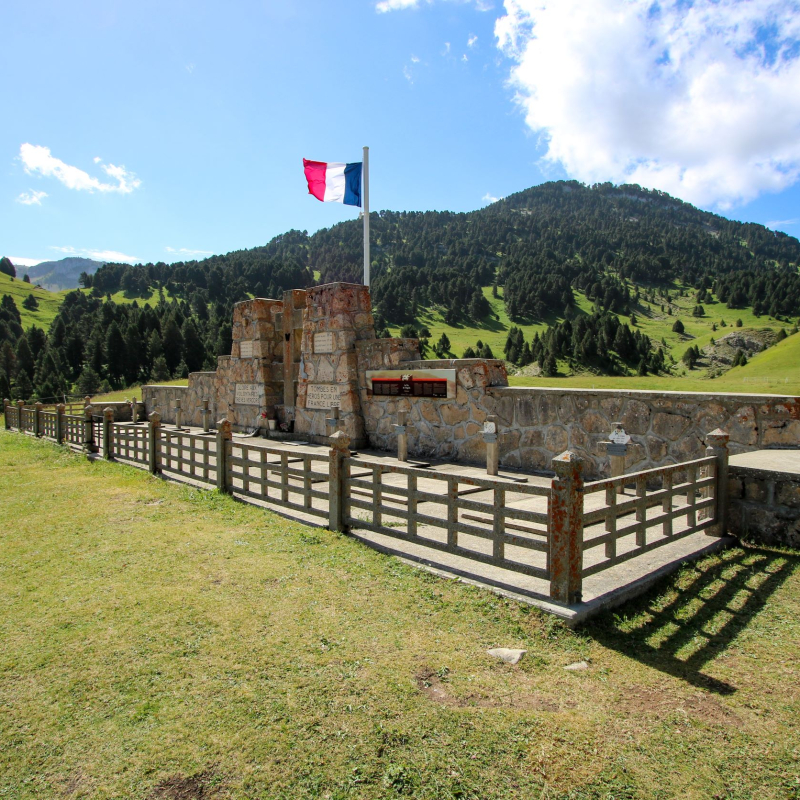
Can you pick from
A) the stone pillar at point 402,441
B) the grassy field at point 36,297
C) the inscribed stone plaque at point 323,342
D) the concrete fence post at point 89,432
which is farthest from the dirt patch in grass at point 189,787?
the grassy field at point 36,297

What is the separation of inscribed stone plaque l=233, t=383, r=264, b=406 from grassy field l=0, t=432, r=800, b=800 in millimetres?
9444

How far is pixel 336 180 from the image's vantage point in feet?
49.2

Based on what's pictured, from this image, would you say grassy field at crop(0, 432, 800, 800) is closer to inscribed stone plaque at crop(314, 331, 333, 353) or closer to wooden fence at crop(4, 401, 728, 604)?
wooden fence at crop(4, 401, 728, 604)

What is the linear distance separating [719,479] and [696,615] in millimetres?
2032

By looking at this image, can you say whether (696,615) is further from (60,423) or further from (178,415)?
(178,415)

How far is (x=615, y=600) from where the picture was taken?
4211mm

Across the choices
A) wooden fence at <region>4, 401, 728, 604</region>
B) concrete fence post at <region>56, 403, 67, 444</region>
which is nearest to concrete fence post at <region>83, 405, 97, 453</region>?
concrete fence post at <region>56, 403, 67, 444</region>

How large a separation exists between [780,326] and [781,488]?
103m

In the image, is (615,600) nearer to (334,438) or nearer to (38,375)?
(334,438)

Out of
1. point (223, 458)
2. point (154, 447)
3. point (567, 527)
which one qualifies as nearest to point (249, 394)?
point (154, 447)

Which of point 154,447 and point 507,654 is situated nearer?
point 507,654

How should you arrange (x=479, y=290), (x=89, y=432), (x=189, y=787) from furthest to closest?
1. (x=479, y=290)
2. (x=89, y=432)
3. (x=189, y=787)

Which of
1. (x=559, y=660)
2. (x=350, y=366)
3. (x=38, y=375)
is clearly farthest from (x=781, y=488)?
(x=38, y=375)

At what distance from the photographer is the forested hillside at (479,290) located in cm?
7131
